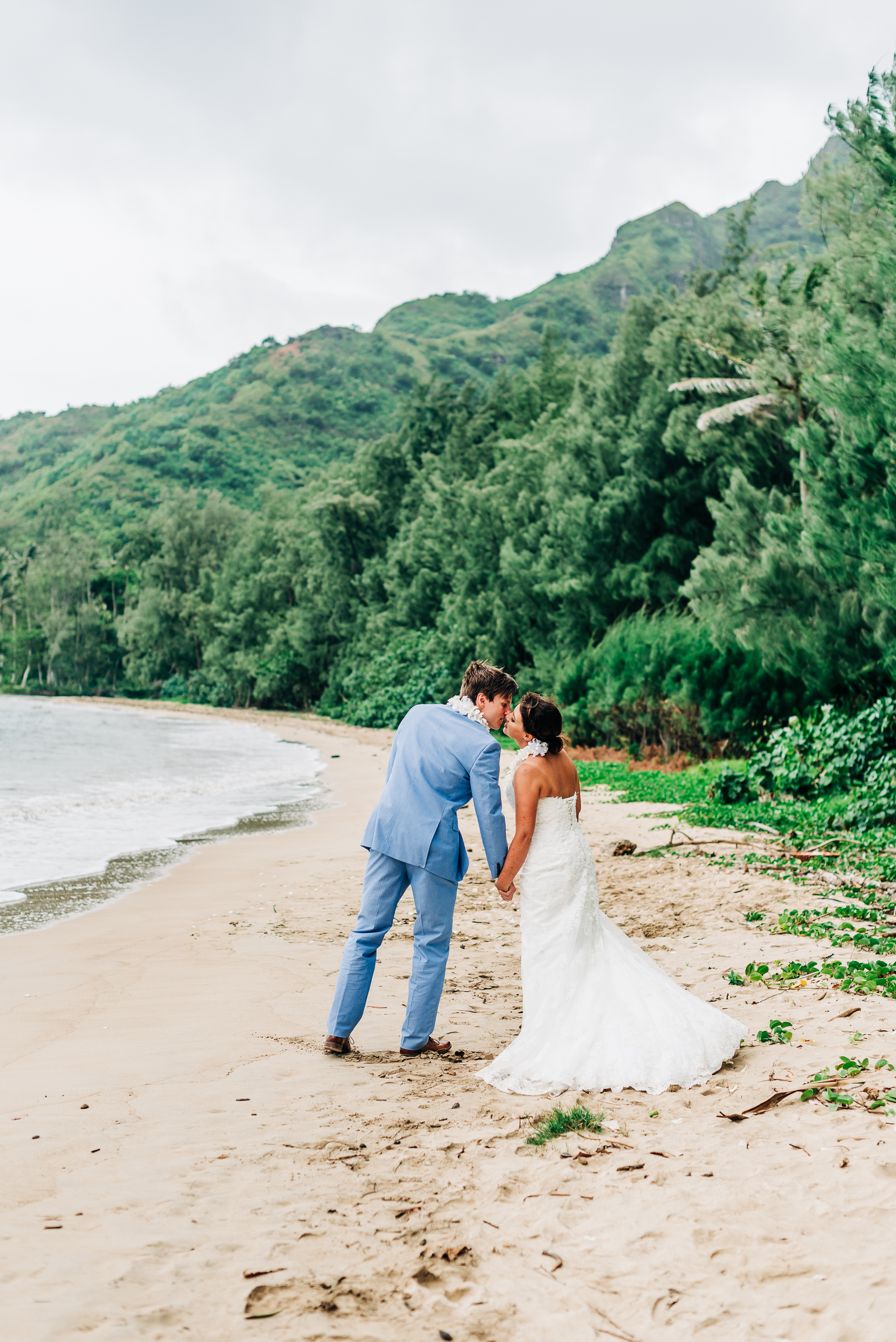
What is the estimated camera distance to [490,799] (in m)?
4.62

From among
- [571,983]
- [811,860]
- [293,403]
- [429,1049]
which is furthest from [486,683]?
[293,403]

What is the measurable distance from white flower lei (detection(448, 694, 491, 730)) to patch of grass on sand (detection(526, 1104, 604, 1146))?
1773mm

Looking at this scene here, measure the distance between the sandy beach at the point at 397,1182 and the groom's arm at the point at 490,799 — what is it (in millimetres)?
1058

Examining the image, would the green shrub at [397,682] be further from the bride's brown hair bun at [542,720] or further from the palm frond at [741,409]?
the bride's brown hair bun at [542,720]

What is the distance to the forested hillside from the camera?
12.6 meters

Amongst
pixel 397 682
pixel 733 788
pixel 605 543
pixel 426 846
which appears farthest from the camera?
pixel 397 682

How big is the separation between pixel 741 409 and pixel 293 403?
8634 centimetres

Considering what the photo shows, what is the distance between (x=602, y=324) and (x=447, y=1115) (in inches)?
3866

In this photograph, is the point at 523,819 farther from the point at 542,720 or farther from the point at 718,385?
the point at 718,385

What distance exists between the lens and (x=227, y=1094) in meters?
4.18

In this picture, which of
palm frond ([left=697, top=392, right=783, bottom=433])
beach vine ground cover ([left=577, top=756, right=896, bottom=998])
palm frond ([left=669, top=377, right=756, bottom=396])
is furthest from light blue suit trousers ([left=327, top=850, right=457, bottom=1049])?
palm frond ([left=669, top=377, right=756, bottom=396])

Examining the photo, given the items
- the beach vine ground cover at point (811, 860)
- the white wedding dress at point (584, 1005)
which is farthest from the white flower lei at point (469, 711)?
the beach vine ground cover at point (811, 860)

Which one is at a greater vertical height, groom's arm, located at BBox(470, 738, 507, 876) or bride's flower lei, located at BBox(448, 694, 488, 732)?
bride's flower lei, located at BBox(448, 694, 488, 732)

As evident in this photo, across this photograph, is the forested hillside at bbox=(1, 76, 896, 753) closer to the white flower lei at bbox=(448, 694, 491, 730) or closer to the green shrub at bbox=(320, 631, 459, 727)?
the green shrub at bbox=(320, 631, 459, 727)
